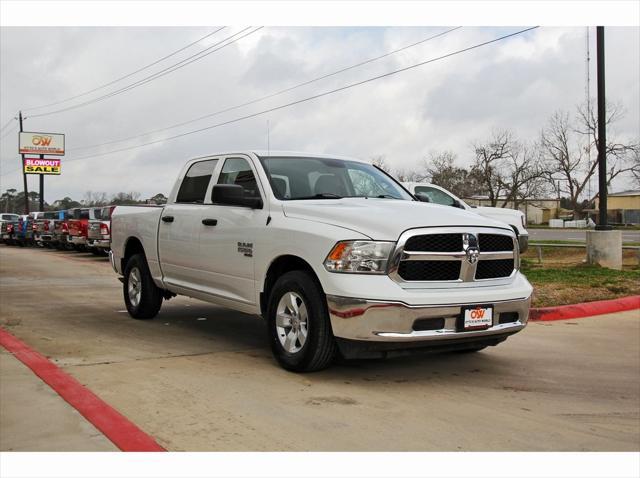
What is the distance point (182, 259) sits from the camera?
730 centimetres

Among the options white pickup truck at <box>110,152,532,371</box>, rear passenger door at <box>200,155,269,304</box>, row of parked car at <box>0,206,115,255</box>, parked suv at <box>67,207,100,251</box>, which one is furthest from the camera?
parked suv at <box>67,207,100,251</box>

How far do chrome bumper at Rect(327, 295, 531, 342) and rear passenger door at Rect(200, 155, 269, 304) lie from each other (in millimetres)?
1298

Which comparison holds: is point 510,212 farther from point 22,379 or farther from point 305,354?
point 22,379

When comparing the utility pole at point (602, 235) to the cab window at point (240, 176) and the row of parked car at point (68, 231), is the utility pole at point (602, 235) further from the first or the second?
the row of parked car at point (68, 231)

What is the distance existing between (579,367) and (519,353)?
0.66m

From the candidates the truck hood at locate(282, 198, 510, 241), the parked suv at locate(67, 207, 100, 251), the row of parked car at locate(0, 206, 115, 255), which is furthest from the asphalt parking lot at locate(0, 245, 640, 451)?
the parked suv at locate(67, 207, 100, 251)

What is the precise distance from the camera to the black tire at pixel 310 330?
5.28m

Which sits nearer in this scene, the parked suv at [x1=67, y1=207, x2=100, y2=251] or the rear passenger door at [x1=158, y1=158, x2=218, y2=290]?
the rear passenger door at [x1=158, y1=158, x2=218, y2=290]

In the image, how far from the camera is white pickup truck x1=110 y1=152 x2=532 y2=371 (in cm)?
510

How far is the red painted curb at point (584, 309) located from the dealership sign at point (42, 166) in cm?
6954

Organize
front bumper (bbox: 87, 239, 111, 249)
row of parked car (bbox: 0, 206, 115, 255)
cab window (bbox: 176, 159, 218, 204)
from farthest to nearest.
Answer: row of parked car (bbox: 0, 206, 115, 255) → front bumper (bbox: 87, 239, 111, 249) → cab window (bbox: 176, 159, 218, 204)

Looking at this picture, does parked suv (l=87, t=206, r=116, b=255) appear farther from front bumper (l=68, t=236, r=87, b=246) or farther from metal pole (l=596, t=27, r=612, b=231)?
metal pole (l=596, t=27, r=612, b=231)

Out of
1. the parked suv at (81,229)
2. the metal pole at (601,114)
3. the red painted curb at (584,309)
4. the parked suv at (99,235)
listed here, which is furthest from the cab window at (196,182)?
the parked suv at (81,229)

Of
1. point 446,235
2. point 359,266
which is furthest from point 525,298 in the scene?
point 359,266
